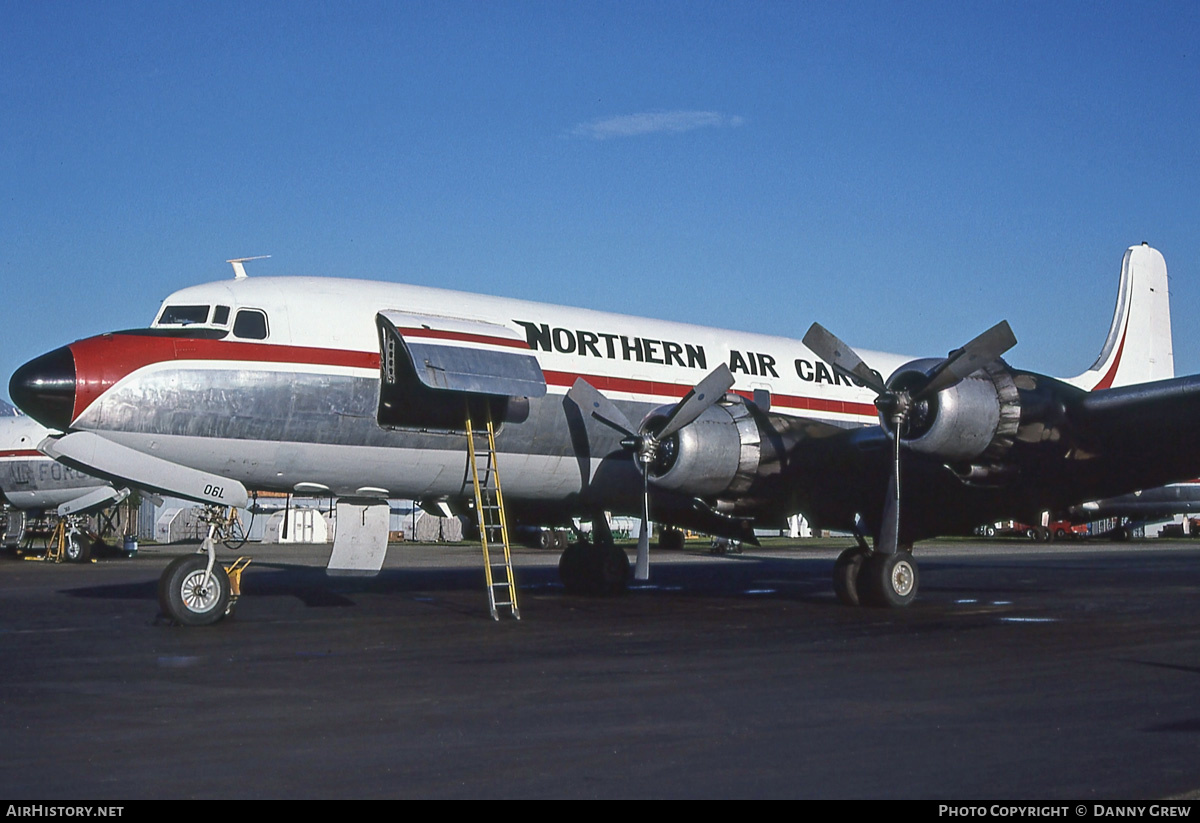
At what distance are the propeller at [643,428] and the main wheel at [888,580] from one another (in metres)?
3.21

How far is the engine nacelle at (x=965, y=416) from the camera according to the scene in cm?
1510

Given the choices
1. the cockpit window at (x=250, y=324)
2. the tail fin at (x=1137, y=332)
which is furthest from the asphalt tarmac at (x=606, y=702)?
the tail fin at (x=1137, y=332)

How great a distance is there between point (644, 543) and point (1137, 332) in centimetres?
1341

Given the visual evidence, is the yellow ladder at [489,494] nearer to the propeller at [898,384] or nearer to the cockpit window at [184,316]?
the cockpit window at [184,316]

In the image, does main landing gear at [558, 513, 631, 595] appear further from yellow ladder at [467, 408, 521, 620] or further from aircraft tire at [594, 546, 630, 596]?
yellow ladder at [467, 408, 521, 620]

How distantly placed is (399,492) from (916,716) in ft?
32.2

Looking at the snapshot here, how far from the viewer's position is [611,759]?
21.2 feet

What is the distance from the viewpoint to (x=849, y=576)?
1705 cm

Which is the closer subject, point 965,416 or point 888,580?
point 965,416

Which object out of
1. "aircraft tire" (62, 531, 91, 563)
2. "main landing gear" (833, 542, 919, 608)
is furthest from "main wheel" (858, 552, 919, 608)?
"aircraft tire" (62, 531, 91, 563)

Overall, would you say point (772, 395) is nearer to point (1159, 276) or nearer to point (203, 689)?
point (1159, 276)

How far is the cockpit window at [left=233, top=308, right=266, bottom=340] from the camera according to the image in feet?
48.3

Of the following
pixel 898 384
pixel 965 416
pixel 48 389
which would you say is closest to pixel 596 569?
pixel 898 384

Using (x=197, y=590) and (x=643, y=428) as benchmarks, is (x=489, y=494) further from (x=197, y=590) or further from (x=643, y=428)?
(x=197, y=590)
